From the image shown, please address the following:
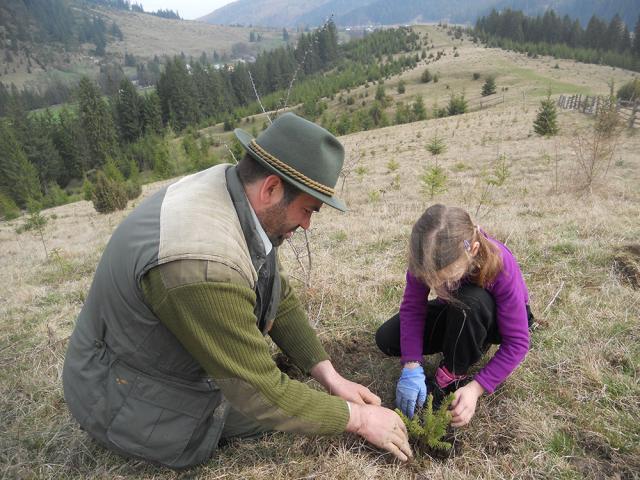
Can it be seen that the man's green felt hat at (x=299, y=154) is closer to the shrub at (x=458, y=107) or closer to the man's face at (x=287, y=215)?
the man's face at (x=287, y=215)

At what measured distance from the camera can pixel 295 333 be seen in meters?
2.17

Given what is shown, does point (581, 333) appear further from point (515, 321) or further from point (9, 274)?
point (9, 274)

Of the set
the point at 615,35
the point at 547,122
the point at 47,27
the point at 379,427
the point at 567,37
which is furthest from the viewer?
the point at 47,27

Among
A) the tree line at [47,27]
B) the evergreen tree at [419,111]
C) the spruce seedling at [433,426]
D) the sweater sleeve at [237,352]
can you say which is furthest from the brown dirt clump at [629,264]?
the tree line at [47,27]

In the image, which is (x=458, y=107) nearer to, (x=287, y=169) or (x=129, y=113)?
(x=287, y=169)

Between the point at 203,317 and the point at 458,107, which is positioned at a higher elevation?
the point at 203,317

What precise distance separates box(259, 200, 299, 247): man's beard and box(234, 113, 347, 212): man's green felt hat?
14cm

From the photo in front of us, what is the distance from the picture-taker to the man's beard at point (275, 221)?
1569 millimetres

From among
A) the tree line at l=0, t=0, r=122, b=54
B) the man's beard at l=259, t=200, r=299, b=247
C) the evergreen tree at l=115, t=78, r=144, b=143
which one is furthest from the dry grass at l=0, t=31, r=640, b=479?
the tree line at l=0, t=0, r=122, b=54

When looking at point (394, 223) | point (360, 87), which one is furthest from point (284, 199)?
point (360, 87)

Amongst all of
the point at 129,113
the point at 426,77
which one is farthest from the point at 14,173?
the point at 426,77

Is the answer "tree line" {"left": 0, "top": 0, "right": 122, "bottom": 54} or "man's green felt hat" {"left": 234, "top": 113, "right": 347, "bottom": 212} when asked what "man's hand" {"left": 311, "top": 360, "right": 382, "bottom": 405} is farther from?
"tree line" {"left": 0, "top": 0, "right": 122, "bottom": 54}

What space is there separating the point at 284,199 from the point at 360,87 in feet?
206

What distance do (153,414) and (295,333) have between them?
2.63 feet
